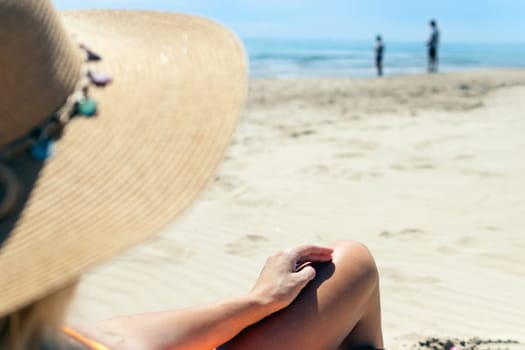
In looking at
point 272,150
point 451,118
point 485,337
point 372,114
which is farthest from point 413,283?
point 372,114

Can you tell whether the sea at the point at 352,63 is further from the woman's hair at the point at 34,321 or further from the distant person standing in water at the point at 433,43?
the woman's hair at the point at 34,321

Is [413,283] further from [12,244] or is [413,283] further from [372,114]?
[372,114]

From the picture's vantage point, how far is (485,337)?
9.41 feet

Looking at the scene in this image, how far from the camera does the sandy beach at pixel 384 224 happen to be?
320 centimetres

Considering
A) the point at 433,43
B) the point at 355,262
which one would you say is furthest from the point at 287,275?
the point at 433,43

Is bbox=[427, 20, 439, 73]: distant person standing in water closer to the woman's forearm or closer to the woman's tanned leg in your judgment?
the woman's tanned leg

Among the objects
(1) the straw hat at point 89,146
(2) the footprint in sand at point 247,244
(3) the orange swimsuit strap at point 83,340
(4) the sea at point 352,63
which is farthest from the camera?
(4) the sea at point 352,63

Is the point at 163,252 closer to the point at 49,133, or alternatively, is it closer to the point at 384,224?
the point at 384,224

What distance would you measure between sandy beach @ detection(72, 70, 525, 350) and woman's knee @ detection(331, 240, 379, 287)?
2.04ft

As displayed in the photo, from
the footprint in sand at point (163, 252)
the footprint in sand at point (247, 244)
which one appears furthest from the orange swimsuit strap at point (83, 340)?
the footprint in sand at point (247, 244)

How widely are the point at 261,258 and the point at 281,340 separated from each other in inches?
69.4

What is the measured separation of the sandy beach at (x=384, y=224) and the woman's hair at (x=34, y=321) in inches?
17.3

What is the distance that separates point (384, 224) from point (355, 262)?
7.02 ft

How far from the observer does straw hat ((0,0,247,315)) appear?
102 cm
